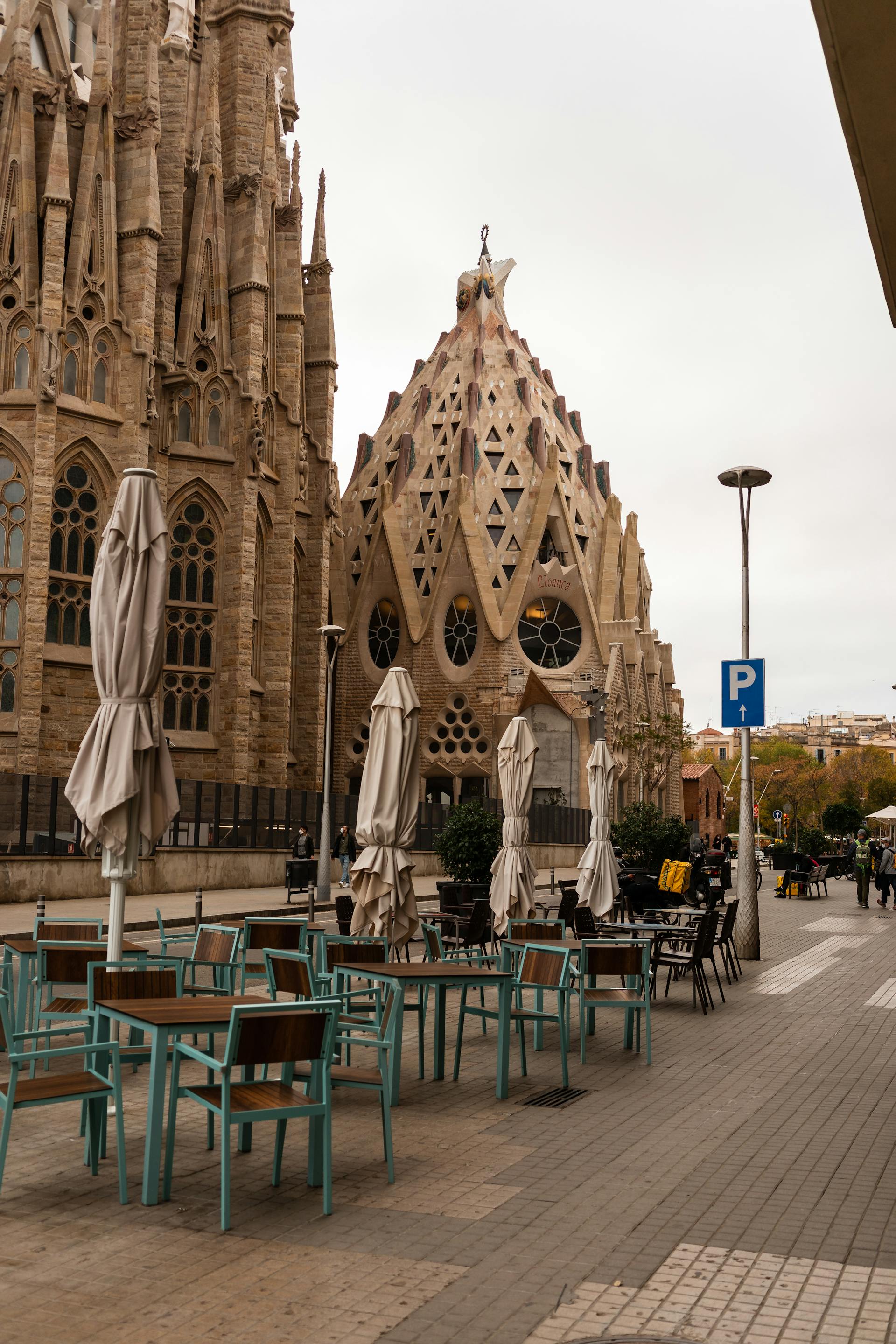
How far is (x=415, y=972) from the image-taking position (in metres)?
7.54

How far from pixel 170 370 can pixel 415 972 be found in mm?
31935

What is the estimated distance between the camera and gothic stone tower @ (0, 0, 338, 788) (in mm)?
33094

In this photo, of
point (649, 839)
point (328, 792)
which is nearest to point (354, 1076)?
point (328, 792)

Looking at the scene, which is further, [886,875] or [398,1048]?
[886,875]

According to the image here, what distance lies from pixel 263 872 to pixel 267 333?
19003 millimetres

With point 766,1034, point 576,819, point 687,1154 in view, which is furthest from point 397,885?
point 576,819

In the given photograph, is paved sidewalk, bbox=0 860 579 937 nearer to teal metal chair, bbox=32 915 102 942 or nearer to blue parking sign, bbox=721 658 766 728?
teal metal chair, bbox=32 915 102 942

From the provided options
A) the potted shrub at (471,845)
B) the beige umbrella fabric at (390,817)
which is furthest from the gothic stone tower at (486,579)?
the beige umbrella fabric at (390,817)

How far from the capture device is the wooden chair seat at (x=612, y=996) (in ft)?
29.6

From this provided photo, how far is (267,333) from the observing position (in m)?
39.8

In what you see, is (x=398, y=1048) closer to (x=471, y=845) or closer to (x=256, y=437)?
(x=471, y=845)

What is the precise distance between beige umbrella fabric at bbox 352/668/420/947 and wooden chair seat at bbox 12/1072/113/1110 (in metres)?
4.93

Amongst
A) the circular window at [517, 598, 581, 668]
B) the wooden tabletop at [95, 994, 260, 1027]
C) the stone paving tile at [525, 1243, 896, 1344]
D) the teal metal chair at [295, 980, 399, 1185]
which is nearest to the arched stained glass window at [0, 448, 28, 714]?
the circular window at [517, 598, 581, 668]

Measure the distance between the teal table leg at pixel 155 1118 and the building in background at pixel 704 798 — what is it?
77.3m
